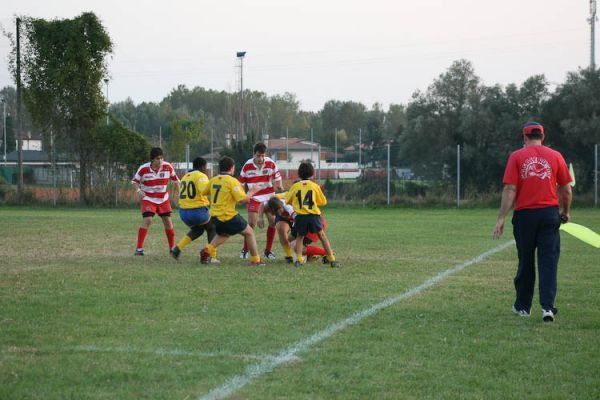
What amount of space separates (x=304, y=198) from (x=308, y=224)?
0.39 m

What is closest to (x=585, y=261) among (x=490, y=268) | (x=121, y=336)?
(x=490, y=268)

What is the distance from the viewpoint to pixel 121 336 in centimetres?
660

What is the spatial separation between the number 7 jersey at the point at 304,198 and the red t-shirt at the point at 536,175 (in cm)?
436

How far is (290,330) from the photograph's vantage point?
6.86 m

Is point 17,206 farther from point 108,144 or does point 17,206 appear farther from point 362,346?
point 362,346

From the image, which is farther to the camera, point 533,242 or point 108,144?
point 108,144

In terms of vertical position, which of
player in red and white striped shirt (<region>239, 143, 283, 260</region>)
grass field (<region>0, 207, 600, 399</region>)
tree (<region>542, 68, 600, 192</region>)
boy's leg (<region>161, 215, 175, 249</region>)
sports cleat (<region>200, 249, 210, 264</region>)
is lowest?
grass field (<region>0, 207, 600, 399</region>)

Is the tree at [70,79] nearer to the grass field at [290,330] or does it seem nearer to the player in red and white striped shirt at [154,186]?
the player in red and white striped shirt at [154,186]

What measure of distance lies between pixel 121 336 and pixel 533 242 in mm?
4021

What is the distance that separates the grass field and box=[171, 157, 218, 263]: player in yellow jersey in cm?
40

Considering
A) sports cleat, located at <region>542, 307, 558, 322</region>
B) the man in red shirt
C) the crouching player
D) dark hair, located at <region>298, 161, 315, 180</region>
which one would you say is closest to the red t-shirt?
the man in red shirt

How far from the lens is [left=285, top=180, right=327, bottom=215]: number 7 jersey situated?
11703 millimetres

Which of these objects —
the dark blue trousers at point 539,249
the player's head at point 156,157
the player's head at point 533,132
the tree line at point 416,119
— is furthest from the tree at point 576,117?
the dark blue trousers at point 539,249

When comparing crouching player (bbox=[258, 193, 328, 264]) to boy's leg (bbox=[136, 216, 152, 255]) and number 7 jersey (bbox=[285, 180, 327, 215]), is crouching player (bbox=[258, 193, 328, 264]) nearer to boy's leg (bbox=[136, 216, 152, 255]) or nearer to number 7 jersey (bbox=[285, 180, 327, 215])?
number 7 jersey (bbox=[285, 180, 327, 215])
